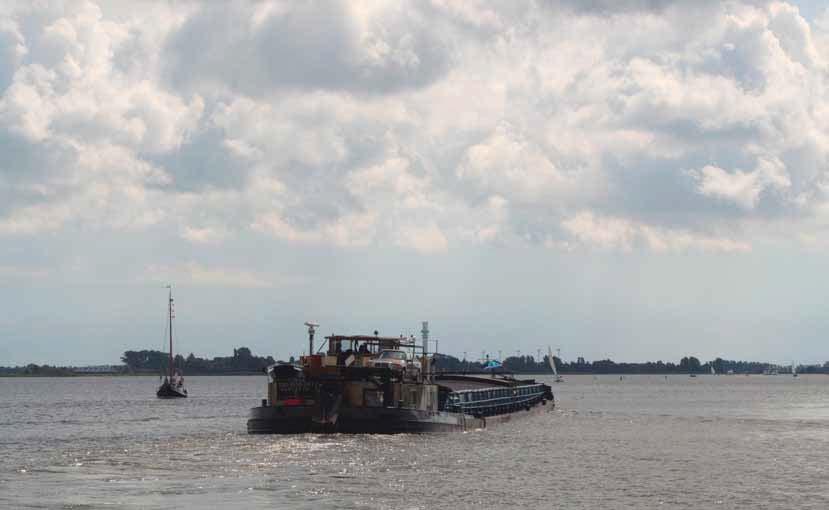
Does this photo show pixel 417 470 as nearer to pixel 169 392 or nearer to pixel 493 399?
pixel 493 399

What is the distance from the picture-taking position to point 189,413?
12250 cm

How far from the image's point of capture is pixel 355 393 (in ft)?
232

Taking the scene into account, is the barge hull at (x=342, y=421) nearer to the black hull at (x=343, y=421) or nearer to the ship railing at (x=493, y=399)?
the black hull at (x=343, y=421)

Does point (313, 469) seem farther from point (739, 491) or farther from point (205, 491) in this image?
point (739, 491)

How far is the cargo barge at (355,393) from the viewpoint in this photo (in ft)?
227

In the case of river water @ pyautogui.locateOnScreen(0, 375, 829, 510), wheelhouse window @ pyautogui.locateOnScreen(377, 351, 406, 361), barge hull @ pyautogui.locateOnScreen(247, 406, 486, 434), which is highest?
wheelhouse window @ pyautogui.locateOnScreen(377, 351, 406, 361)

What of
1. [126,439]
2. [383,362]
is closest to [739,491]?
[383,362]

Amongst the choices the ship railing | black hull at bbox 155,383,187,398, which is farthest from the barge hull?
black hull at bbox 155,383,187,398

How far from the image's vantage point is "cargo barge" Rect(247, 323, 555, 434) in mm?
69062

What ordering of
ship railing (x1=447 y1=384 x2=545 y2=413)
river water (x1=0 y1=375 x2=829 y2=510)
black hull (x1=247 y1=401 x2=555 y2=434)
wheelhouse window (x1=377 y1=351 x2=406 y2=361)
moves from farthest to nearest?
ship railing (x1=447 y1=384 x2=545 y2=413) < wheelhouse window (x1=377 y1=351 x2=406 y2=361) < black hull (x1=247 y1=401 x2=555 y2=434) < river water (x1=0 y1=375 x2=829 y2=510)

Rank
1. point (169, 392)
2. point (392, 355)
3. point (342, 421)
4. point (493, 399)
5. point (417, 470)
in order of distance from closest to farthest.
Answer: point (417, 470)
point (342, 421)
point (392, 355)
point (493, 399)
point (169, 392)

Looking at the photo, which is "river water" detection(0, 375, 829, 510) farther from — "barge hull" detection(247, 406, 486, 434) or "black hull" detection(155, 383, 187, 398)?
"black hull" detection(155, 383, 187, 398)

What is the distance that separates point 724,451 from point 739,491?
2115 cm

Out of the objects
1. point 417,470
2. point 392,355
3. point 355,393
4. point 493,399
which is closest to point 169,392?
point 493,399
